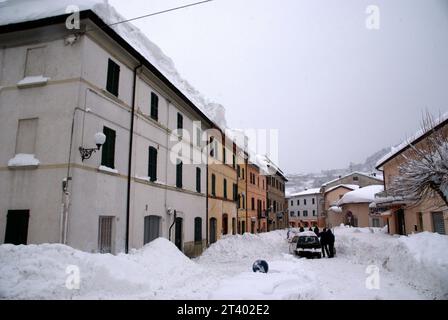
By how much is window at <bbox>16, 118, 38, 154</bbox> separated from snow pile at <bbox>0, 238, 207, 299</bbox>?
4097mm

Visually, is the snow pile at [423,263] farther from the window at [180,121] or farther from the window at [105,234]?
the window at [180,121]

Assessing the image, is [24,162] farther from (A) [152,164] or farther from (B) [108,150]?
(A) [152,164]

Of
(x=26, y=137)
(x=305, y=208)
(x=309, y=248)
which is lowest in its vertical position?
(x=309, y=248)

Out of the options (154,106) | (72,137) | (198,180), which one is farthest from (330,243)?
(72,137)

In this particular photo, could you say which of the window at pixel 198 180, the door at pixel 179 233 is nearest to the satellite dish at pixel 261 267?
the door at pixel 179 233

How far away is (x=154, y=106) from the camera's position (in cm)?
1653

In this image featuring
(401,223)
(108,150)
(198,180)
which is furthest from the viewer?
(401,223)

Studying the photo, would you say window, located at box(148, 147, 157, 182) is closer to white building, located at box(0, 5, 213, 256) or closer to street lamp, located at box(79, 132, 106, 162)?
white building, located at box(0, 5, 213, 256)

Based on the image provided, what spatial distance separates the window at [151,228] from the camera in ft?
48.7

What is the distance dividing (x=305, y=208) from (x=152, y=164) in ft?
251

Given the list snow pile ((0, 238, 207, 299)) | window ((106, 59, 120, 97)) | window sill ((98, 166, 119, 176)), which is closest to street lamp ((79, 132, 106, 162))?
window sill ((98, 166, 119, 176))

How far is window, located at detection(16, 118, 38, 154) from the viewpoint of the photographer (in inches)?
455

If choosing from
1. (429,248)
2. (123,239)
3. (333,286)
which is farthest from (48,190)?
(429,248)

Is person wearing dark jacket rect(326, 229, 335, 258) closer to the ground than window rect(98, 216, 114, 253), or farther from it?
closer to the ground
